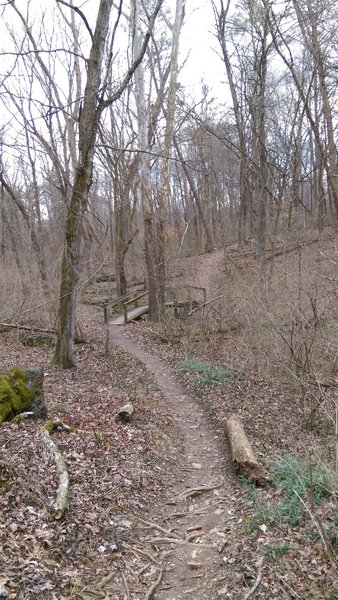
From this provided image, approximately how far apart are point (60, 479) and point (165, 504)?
130cm

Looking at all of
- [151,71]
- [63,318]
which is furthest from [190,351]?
[151,71]

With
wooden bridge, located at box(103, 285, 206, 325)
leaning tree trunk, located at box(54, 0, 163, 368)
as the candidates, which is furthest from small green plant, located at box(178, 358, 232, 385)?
wooden bridge, located at box(103, 285, 206, 325)

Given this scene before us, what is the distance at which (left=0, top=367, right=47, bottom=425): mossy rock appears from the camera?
6207 millimetres

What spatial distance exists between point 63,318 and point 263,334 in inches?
177

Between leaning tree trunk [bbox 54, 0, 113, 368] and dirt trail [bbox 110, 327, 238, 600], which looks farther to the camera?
leaning tree trunk [bbox 54, 0, 113, 368]

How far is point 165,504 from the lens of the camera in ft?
17.4

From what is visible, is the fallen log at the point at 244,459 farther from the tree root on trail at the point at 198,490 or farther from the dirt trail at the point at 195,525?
the tree root on trail at the point at 198,490

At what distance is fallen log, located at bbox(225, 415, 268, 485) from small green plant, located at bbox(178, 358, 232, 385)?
281cm

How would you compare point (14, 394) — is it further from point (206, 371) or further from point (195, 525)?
point (206, 371)

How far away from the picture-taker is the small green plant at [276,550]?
3925 mm

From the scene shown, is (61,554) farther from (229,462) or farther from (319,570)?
(229,462)

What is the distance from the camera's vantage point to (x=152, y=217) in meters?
15.3

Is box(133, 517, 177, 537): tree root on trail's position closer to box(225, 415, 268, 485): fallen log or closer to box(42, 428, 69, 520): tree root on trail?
box(42, 428, 69, 520): tree root on trail

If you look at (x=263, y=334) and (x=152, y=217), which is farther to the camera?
(x=152, y=217)
